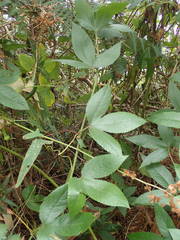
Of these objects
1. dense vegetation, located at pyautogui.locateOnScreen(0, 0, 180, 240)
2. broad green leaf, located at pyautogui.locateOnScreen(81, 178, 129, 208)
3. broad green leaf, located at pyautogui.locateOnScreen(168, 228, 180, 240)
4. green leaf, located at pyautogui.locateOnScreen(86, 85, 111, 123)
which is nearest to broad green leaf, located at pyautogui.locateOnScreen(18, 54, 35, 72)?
dense vegetation, located at pyautogui.locateOnScreen(0, 0, 180, 240)

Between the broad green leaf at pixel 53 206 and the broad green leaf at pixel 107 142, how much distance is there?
89 millimetres

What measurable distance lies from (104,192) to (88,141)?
1.22 ft

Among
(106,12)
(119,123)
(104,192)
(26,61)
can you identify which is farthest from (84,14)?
(104,192)

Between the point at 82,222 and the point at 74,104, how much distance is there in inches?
20.9

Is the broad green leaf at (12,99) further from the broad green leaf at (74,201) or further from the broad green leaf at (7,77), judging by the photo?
the broad green leaf at (74,201)

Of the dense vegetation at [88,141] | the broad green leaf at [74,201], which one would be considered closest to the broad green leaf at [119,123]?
the dense vegetation at [88,141]

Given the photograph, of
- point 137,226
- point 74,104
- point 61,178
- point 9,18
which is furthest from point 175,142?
point 9,18

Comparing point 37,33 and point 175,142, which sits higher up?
point 37,33

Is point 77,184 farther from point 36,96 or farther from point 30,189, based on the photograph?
point 36,96

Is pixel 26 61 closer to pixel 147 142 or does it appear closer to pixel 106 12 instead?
pixel 106 12

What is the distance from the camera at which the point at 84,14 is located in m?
0.64

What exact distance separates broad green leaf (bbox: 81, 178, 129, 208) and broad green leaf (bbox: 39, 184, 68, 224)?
1.7 inches

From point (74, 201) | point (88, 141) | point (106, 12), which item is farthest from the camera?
point (88, 141)

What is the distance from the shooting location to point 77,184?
42 cm
